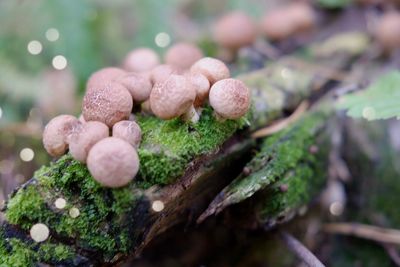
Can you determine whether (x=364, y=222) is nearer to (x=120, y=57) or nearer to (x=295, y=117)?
(x=295, y=117)

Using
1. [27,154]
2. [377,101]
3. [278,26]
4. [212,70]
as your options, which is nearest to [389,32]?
[278,26]

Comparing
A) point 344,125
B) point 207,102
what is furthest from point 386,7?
point 207,102

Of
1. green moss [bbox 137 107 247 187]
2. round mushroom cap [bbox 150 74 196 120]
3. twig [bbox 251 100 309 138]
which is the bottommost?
twig [bbox 251 100 309 138]

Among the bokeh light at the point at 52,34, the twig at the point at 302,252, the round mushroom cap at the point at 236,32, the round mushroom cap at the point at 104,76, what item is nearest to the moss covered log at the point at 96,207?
the round mushroom cap at the point at 104,76

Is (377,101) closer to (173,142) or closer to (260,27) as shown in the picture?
(173,142)

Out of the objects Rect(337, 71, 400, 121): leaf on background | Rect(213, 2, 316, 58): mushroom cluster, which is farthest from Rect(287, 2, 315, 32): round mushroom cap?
Rect(337, 71, 400, 121): leaf on background

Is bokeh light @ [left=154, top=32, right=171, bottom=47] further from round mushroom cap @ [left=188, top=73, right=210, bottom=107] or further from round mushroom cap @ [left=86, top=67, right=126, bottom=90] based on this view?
round mushroom cap @ [left=188, top=73, right=210, bottom=107]

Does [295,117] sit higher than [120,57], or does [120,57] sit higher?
[120,57]
